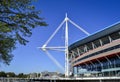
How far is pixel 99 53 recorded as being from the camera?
340 feet

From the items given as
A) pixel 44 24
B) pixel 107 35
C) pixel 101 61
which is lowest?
pixel 44 24

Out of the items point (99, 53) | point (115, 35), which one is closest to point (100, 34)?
point (99, 53)

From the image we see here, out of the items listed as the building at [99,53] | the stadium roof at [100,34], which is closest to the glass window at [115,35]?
the building at [99,53]

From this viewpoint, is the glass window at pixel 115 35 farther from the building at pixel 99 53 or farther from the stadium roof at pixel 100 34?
the stadium roof at pixel 100 34

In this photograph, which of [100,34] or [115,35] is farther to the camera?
[100,34]

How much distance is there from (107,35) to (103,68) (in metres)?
15.1

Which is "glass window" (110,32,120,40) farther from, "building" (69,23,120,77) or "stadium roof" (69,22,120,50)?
"stadium roof" (69,22,120,50)

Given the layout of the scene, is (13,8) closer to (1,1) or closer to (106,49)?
(1,1)

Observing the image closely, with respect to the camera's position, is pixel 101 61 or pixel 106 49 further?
pixel 101 61

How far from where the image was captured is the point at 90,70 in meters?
119

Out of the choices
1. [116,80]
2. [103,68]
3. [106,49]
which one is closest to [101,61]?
[103,68]

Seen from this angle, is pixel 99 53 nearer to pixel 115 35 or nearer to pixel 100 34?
pixel 100 34

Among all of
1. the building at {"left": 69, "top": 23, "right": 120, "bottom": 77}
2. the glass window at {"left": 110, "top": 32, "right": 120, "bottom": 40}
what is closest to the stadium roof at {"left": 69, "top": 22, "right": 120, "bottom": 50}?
the building at {"left": 69, "top": 23, "right": 120, "bottom": 77}

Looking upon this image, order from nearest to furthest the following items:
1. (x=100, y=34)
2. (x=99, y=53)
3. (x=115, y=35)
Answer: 1. (x=115, y=35)
2. (x=100, y=34)
3. (x=99, y=53)
